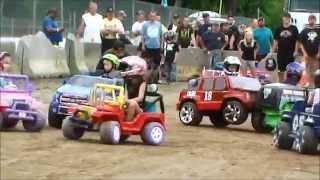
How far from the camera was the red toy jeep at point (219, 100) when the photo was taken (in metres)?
16.5

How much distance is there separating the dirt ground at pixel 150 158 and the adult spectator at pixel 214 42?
10.0 metres

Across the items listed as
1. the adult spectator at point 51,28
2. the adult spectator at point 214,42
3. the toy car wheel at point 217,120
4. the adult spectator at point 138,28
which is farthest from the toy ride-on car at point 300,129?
the adult spectator at point 51,28

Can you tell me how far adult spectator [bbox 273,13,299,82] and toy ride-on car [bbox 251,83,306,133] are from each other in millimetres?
4433

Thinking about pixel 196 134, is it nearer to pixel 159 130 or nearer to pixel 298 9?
pixel 159 130

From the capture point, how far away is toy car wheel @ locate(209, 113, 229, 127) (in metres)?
17.1

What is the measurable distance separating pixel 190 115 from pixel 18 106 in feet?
13.7

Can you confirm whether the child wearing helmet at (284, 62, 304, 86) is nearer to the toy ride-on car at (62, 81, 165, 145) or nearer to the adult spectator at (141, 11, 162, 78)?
the toy ride-on car at (62, 81, 165, 145)

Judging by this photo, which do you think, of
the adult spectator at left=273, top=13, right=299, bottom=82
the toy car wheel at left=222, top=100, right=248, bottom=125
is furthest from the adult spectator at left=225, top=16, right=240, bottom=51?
the toy car wheel at left=222, top=100, right=248, bottom=125

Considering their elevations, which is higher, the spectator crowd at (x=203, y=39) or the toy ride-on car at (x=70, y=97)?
the spectator crowd at (x=203, y=39)

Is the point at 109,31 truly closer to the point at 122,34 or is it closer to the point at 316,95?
the point at 122,34

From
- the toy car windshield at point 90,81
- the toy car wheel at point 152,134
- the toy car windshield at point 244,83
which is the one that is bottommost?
the toy car wheel at point 152,134

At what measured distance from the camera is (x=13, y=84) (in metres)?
14.2

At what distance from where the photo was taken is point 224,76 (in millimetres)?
16984

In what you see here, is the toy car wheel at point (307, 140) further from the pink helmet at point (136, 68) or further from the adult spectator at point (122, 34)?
the adult spectator at point (122, 34)
